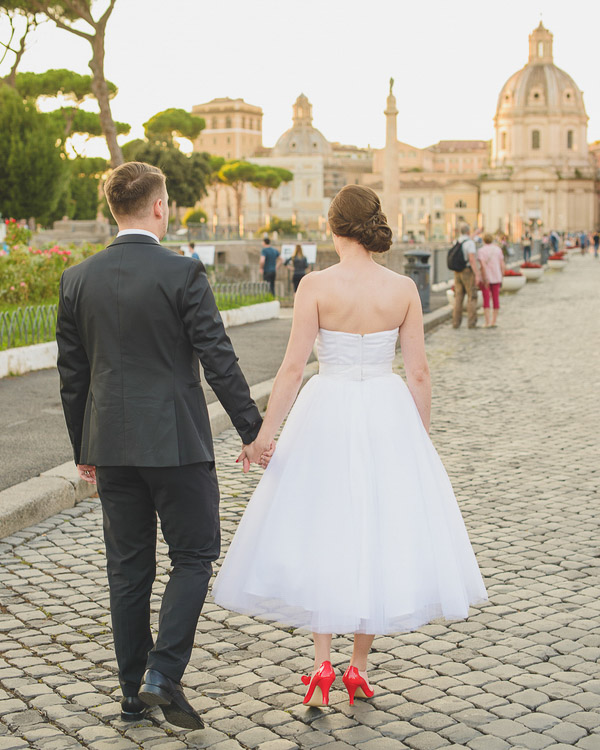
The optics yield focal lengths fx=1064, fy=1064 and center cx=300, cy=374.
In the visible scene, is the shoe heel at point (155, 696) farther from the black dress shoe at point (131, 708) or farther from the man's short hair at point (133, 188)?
the man's short hair at point (133, 188)

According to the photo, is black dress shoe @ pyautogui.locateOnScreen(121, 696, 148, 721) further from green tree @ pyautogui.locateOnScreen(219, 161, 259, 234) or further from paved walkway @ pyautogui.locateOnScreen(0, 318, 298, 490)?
green tree @ pyautogui.locateOnScreen(219, 161, 259, 234)

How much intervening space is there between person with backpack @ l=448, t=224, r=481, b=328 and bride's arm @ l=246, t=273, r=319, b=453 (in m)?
12.4

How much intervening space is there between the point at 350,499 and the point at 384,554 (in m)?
0.19

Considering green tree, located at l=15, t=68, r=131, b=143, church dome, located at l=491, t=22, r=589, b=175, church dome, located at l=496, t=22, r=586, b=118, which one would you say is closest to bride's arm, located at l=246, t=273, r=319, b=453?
green tree, located at l=15, t=68, r=131, b=143

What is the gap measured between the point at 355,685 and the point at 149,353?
120cm

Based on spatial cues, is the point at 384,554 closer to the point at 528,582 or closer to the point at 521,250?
the point at 528,582

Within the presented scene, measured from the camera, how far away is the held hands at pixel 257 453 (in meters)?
3.22

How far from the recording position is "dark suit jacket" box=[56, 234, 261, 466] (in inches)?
117

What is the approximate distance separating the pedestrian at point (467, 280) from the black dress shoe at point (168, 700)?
12922mm

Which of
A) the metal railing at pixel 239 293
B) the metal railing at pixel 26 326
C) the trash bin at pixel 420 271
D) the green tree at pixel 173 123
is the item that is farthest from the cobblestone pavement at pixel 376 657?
the green tree at pixel 173 123

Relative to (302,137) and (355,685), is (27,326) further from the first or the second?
(302,137)

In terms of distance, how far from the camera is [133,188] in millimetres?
3021

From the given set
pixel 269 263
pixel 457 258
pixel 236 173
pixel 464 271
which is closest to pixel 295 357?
pixel 457 258

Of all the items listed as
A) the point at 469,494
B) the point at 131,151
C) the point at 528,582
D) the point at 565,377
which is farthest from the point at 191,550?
the point at 131,151
